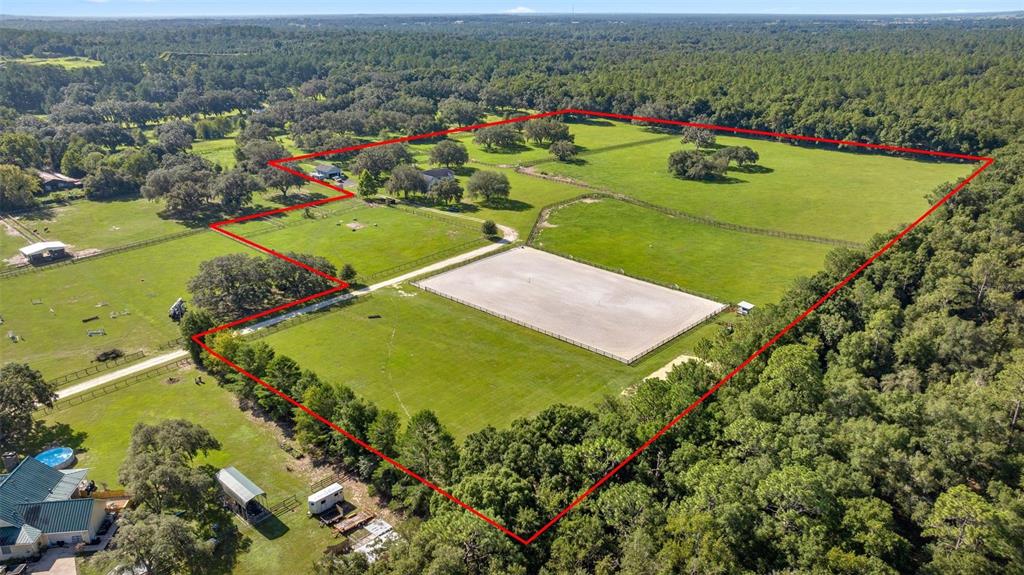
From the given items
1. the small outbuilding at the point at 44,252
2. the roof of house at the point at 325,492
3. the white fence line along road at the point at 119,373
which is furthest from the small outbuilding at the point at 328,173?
the roof of house at the point at 325,492

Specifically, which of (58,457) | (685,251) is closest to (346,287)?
(58,457)

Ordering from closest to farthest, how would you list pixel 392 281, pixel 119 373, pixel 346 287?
pixel 119 373 < pixel 346 287 < pixel 392 281

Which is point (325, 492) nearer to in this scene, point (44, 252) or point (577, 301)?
point (577, 301)

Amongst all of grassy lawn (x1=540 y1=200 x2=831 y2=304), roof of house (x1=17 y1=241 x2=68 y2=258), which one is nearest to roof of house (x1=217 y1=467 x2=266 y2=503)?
grassy lawn (x1=540 y1=200 x2=831 y2=304)

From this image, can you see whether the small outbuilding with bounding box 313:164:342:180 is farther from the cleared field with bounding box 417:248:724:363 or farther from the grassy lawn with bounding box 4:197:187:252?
the cleared field with bounding box 417:248:724:363

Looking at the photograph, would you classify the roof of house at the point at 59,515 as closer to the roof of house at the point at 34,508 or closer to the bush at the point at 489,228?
the roof of house at the point at 34,508

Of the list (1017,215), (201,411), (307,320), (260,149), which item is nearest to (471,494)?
(201,411)
